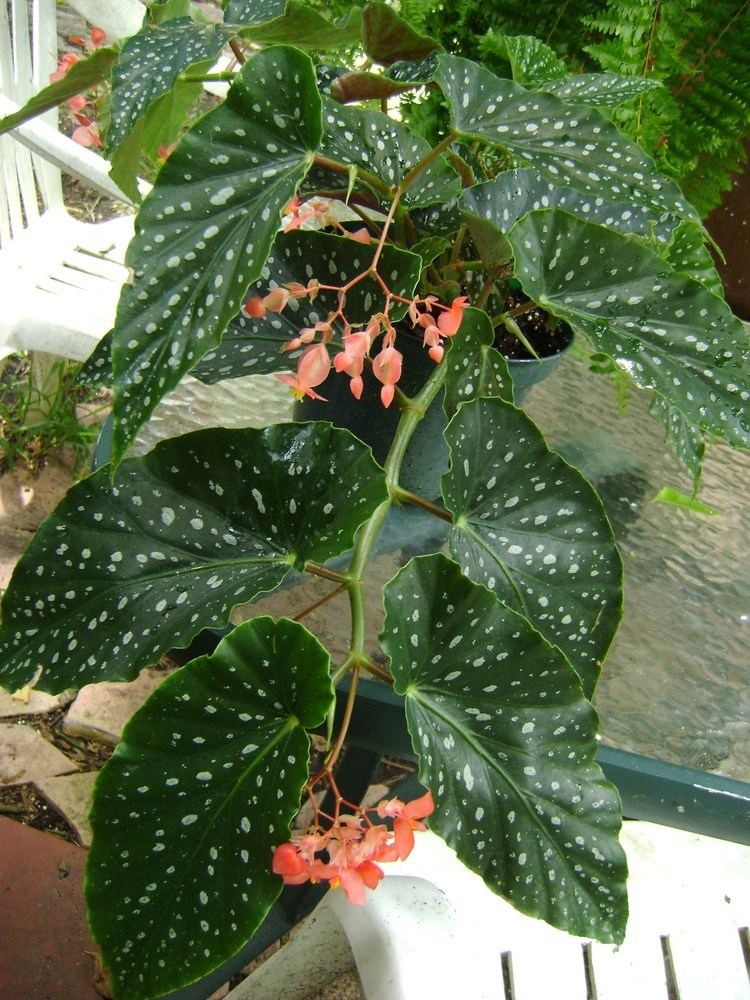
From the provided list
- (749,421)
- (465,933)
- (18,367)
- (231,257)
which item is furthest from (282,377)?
(18,367)

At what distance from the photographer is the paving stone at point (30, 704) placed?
4.49 feet

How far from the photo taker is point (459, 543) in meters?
0.65

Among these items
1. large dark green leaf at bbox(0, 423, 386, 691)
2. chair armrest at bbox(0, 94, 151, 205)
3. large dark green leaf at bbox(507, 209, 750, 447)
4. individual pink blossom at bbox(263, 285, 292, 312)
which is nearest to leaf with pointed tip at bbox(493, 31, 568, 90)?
large dark green leaf at bbox(507, 209, 750, 447)

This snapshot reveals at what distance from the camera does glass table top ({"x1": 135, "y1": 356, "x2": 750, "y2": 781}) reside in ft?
2.80

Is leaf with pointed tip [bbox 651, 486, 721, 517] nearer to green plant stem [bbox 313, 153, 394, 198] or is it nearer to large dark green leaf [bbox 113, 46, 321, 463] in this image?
green plant stem [bbox 313, 153, 394, 198]

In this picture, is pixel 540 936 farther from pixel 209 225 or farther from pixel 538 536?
pixel 209 225

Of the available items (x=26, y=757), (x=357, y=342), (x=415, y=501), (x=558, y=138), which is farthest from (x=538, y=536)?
(x=26, y=757)

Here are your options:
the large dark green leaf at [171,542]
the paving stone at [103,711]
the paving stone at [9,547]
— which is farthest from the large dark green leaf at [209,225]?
the paving stone at [9,547]

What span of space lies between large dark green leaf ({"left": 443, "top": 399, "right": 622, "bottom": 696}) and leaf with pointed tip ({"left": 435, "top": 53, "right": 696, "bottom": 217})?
0.20 m

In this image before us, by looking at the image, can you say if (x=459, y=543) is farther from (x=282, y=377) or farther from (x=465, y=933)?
(x=465, y=933)

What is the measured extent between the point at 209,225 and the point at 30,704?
108 centimetres

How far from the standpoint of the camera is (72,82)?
2.27 feet

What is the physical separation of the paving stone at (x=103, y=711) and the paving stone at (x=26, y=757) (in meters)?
0.04

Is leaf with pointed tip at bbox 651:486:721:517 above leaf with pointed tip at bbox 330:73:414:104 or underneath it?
underneath
